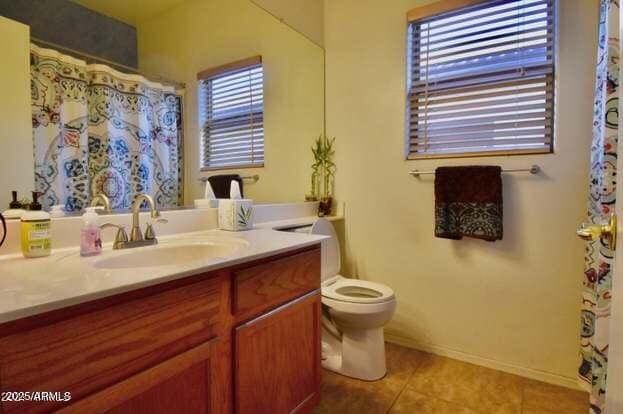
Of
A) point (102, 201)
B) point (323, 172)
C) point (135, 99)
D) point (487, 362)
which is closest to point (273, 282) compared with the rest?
point (102, 201)

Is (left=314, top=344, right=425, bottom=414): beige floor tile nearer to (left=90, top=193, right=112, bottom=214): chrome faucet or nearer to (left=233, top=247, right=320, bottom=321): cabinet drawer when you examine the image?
(left=233, top=247, right=320, bottom=321): cabinet drawer

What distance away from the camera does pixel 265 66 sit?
6.75 feet

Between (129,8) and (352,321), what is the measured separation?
1.73 metres

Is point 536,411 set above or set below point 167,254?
below

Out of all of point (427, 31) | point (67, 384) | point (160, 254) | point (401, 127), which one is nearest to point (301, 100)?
point (401, 127)

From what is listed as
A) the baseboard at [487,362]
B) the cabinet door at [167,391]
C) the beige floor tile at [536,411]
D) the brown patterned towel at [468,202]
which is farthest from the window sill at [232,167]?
the beige floor tile at [536,411]

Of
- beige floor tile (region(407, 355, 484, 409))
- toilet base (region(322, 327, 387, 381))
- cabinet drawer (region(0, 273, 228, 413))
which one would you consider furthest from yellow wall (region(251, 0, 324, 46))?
beige floor tile (region(407, 355, 484, 409))

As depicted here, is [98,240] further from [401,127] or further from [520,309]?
[520,309]

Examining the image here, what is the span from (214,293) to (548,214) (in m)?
1.72

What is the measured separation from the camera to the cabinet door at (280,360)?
1.08 meters

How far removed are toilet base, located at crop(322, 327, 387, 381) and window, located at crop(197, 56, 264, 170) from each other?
112 cm

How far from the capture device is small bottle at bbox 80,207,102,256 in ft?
3.53

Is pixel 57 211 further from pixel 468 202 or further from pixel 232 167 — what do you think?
pixel 468 202

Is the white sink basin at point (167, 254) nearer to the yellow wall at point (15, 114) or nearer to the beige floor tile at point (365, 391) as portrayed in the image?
the yellow wall at point (15, 114)
